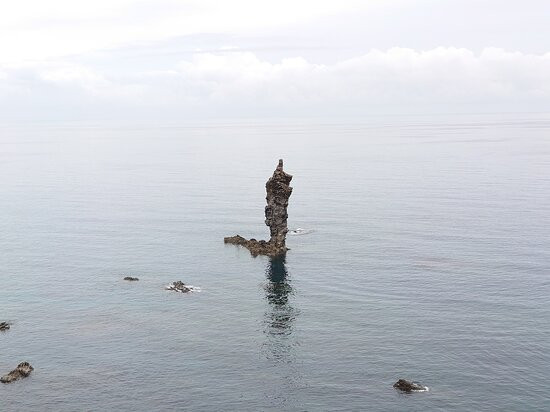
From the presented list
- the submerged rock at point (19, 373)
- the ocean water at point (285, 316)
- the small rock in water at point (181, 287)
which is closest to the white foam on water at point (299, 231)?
the ocean water at point (285, 316)

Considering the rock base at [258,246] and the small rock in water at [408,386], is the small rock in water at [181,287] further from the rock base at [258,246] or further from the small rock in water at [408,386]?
the small rock in water at [408,386]

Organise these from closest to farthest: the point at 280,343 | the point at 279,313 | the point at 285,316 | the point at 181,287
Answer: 1. the point at 280,343
2. the point at 285,316
3. the point at 279,313
4. the point at 181,287

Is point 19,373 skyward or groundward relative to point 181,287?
groundward

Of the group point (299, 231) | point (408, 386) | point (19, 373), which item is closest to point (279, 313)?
point (408, 386)

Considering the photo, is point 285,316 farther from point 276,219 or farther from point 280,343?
point 276,219

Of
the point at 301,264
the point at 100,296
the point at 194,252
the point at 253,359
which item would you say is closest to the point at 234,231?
the point at 194,252

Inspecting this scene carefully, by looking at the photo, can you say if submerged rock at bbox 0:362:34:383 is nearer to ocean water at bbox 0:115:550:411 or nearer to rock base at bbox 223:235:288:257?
ocean water at bbox 0:115:550:411
